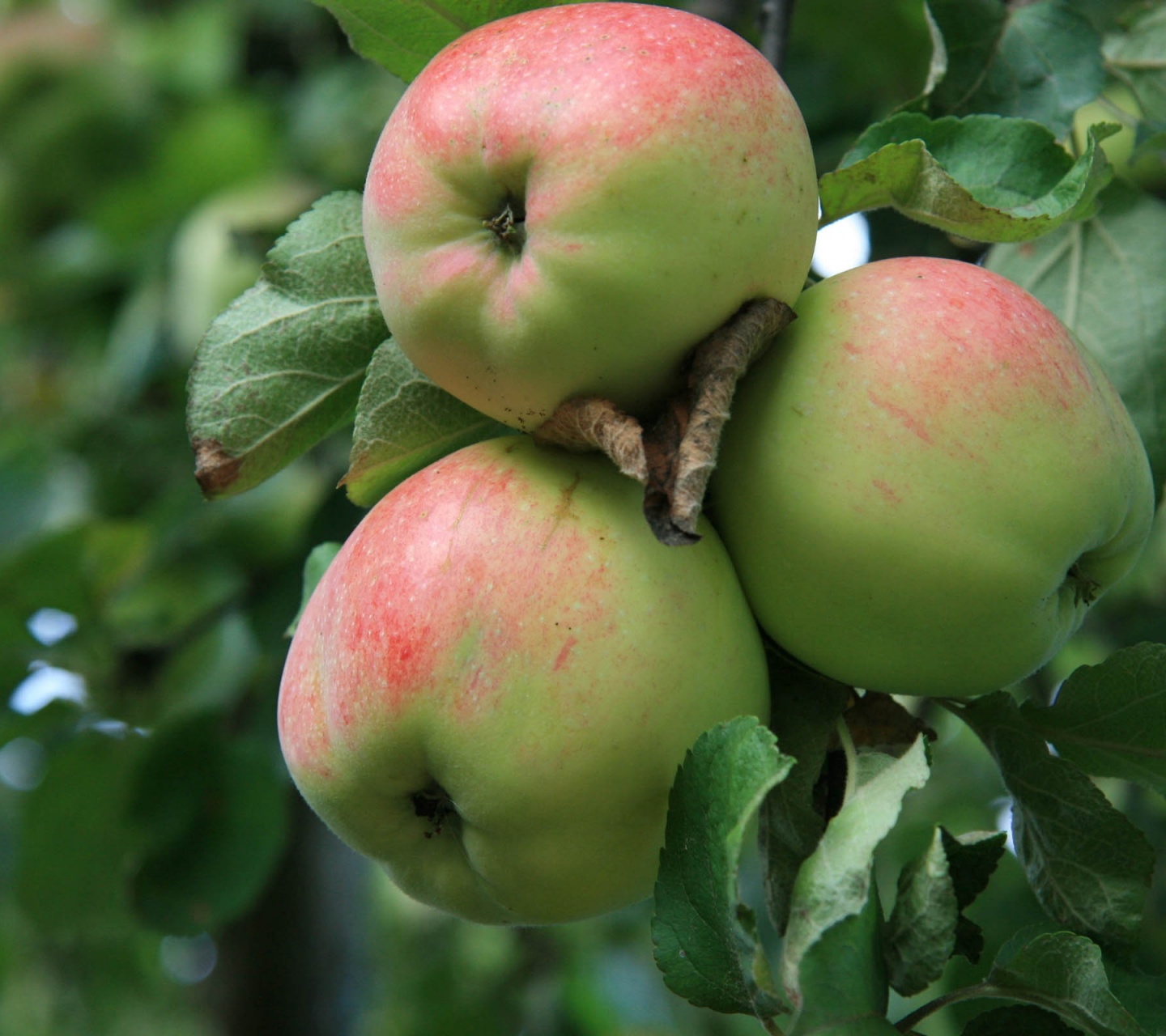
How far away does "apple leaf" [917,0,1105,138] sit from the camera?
820 mm

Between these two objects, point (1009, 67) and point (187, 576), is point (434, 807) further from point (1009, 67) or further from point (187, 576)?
point (187, 576)

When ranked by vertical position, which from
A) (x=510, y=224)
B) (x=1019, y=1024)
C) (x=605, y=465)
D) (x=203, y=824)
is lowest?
(x=203, y=824)

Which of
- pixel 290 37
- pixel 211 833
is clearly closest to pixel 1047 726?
pixel 211 833

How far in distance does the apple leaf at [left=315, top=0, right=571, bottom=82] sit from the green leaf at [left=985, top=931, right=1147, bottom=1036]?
567 mm

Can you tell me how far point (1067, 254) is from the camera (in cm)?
94

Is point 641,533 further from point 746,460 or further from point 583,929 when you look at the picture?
point 583,929

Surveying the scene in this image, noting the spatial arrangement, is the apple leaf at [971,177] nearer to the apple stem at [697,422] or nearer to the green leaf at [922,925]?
the apple stem at [697,422]

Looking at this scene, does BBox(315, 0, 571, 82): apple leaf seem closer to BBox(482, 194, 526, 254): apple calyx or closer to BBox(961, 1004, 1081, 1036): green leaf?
BBox(482, 194, 526, 254): apple calyx

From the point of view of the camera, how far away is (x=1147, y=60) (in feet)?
3.26

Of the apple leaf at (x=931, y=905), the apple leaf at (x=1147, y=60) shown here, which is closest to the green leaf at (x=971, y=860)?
the apple leaf at (x=931, y=905)

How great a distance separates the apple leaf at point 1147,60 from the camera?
3.21ft

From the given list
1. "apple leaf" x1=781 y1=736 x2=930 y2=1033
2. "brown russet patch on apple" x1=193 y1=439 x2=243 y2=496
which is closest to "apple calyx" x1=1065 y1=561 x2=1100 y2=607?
"apple leaf" x1=781 y1=736 x2=930 y2=1033

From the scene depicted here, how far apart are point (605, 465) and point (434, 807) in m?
0.19

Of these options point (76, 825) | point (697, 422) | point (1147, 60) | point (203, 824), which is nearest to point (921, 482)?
point (697, 422)
